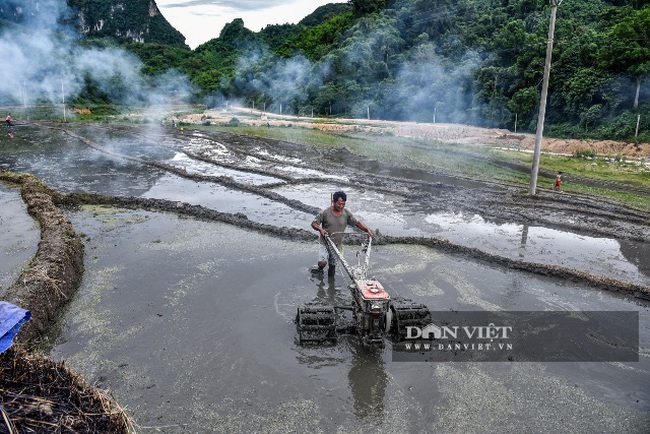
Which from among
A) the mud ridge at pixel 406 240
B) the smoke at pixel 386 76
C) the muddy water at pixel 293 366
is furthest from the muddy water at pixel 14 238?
the smoke at pixel 386 76

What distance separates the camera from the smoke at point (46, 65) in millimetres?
56125

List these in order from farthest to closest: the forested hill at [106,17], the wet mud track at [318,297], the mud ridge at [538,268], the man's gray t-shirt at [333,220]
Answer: the forested hill at [106,17] < the mud ridge at [538,268] < the man's gray t-shirt at [333,220] < the wet mud track at [318,297]

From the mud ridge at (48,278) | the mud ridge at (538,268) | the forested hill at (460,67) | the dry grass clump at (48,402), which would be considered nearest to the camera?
the dry grass clump at (48,402)

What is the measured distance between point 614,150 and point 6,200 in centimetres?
3637

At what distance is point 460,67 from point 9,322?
57453mm

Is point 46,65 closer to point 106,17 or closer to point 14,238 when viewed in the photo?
point 106,17

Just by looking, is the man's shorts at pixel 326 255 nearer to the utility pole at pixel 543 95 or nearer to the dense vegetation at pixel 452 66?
the utility pole at pixel 543 95

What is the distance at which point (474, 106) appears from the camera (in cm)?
5062

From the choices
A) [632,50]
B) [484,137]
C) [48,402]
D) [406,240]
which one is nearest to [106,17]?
[484,137]

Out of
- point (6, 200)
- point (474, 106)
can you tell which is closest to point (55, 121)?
point (6, 200)

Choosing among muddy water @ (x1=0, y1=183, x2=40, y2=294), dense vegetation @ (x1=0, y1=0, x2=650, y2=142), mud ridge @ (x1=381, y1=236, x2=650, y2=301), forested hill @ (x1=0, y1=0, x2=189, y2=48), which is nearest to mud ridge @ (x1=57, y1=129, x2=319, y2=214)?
mud ridge @ (x1=381, y1=236, x2=650, y2=301)

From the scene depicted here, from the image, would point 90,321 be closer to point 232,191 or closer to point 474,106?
point 232,191

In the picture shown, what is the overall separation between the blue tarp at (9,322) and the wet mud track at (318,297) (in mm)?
2067

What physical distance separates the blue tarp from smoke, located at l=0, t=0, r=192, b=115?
199 ft
